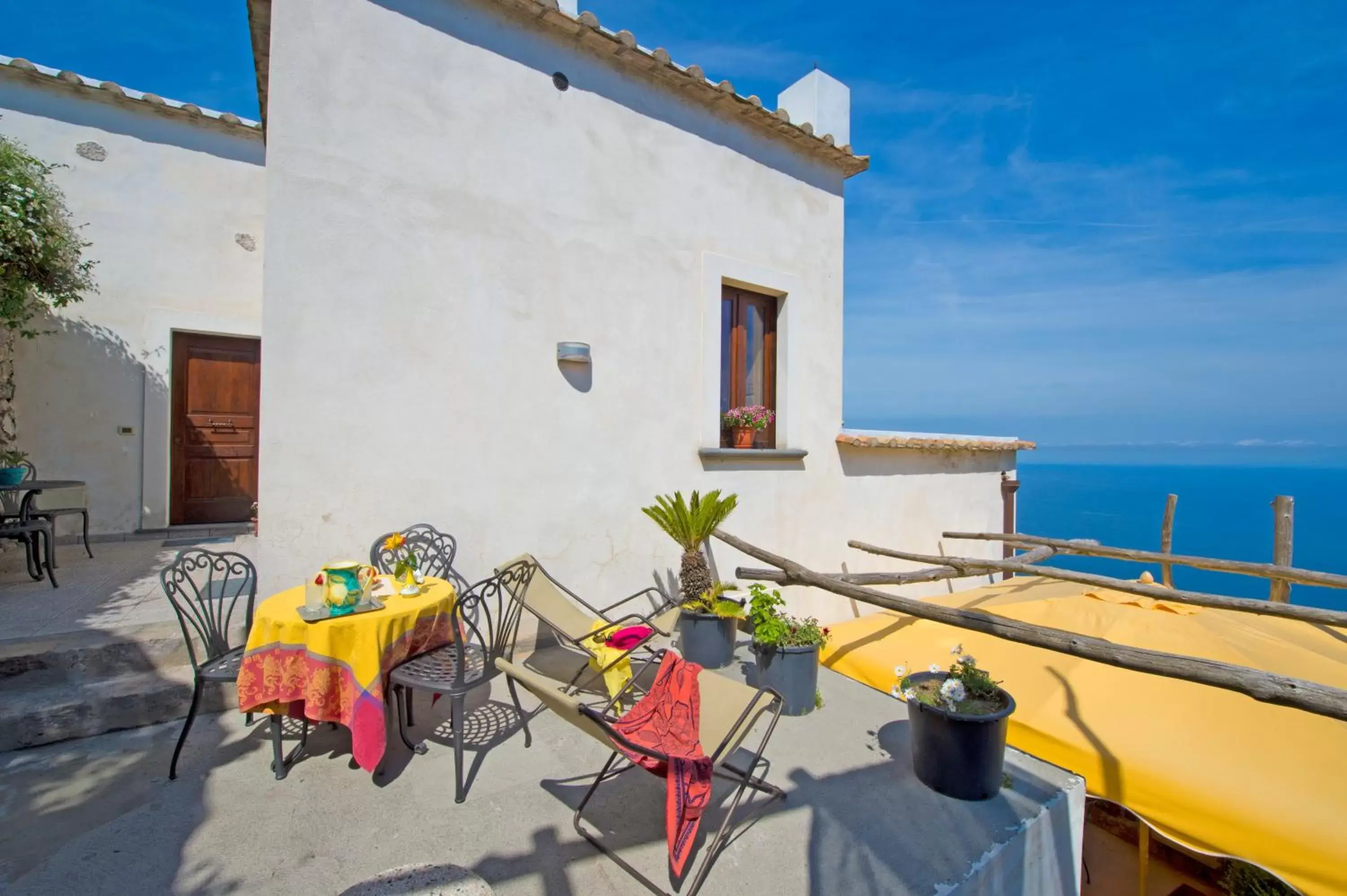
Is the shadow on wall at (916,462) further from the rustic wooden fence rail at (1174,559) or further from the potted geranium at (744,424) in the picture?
the potted geranium at (744,424)

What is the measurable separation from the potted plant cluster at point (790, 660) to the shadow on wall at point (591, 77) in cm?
486

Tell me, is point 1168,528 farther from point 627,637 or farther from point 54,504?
point 54,504

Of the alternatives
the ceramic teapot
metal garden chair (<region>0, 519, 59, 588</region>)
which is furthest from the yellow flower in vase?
metal garden chair (<region>0, 519, 59, 588</region>)

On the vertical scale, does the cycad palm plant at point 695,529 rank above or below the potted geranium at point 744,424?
below

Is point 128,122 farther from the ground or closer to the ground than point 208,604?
farther from the ground

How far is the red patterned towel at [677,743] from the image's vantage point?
2193 mm

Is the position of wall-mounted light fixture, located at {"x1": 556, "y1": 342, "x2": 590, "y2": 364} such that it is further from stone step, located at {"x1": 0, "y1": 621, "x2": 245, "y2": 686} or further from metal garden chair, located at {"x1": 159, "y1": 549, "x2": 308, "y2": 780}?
stone step, located at {"x1": 0, "y1": 621, "x2": 245, "y2": 686}

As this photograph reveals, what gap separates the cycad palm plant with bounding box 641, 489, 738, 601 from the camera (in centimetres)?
484

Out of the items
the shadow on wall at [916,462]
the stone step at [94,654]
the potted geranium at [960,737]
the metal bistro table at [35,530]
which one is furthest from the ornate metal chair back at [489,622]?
the shadow on wall at [916,462]

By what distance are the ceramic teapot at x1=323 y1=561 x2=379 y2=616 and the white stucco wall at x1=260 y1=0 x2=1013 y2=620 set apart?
125 cm

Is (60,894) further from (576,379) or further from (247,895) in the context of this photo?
(576,379)

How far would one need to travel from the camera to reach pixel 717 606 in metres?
4.55

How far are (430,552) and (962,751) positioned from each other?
371 cm

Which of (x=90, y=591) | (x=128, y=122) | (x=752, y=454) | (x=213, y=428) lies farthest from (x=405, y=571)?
(x=128, y=122)
